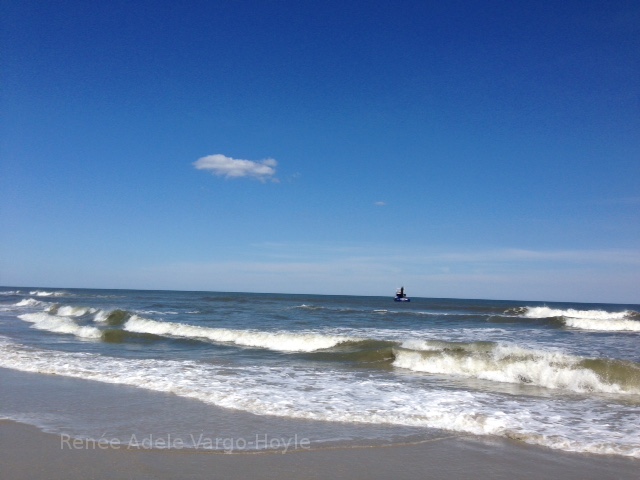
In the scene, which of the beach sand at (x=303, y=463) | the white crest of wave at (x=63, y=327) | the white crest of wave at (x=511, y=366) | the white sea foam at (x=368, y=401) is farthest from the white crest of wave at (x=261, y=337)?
the beach sand at (x=303, y=463)

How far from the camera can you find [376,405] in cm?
876

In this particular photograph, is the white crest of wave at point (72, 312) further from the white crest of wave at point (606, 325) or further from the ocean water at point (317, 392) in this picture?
the white crest of wave at point (606, 325)

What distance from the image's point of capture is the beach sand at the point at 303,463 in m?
5.25

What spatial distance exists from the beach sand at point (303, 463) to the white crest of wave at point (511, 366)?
6409 millimetres

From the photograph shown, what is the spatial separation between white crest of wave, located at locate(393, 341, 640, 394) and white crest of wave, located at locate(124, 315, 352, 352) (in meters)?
4.19

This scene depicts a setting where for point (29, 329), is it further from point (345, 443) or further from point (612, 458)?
→ point (612, 458)

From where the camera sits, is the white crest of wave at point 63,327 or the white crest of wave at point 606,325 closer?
the white crest of wave at point 63,327

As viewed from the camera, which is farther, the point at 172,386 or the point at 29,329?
the point at 29,329

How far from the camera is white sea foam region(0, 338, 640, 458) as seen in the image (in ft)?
24.2

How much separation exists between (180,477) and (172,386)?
5.30 metres

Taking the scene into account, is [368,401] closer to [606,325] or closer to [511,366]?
[511,366]

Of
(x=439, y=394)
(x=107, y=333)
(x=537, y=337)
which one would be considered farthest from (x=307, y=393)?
(x=537, y=337)

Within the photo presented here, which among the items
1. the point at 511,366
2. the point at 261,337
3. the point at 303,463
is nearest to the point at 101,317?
the point at 261,337

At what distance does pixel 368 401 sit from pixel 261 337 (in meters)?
11.6
